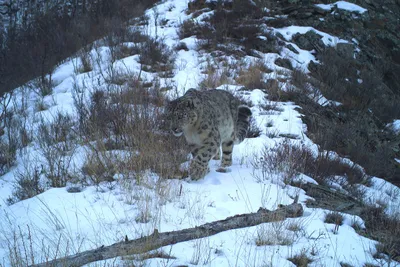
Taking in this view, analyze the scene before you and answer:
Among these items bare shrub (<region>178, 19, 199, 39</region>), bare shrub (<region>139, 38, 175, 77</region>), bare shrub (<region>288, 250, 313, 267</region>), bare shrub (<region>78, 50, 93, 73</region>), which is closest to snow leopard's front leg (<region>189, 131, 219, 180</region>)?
bare shrub (<region>288, 250, 313, 267</region>)

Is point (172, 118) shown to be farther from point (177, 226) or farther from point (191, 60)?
point (191, 60)

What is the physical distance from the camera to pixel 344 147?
7.94m

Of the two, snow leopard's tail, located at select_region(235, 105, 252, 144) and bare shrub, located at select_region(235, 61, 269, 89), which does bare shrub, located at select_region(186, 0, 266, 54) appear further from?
snow leopard's tail, located at select_region(235, 105, 252, 144)

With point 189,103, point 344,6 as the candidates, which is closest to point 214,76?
point 189,103

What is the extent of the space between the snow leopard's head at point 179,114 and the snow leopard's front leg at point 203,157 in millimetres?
509

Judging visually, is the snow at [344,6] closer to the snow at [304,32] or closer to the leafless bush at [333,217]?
the snow at [304,32]

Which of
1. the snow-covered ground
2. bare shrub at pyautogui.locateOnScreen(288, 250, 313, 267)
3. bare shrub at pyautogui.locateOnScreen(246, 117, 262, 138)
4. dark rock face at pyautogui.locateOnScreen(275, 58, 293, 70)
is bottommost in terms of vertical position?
bare shrub at pyautogui.locateOnScreen(246, 117, 262, 138)

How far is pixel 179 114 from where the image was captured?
5492 millimetres

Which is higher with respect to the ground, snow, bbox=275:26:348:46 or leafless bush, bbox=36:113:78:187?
snow, bbox=275:26:348:46

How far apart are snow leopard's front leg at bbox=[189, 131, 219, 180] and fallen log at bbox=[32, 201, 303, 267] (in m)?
1.62

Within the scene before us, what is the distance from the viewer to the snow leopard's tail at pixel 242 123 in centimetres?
721

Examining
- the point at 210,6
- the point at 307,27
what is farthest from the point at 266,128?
the point at 210,6

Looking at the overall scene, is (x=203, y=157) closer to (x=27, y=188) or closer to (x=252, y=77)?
(x=27, y=188)

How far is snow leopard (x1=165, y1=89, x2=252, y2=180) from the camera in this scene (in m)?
5.54
